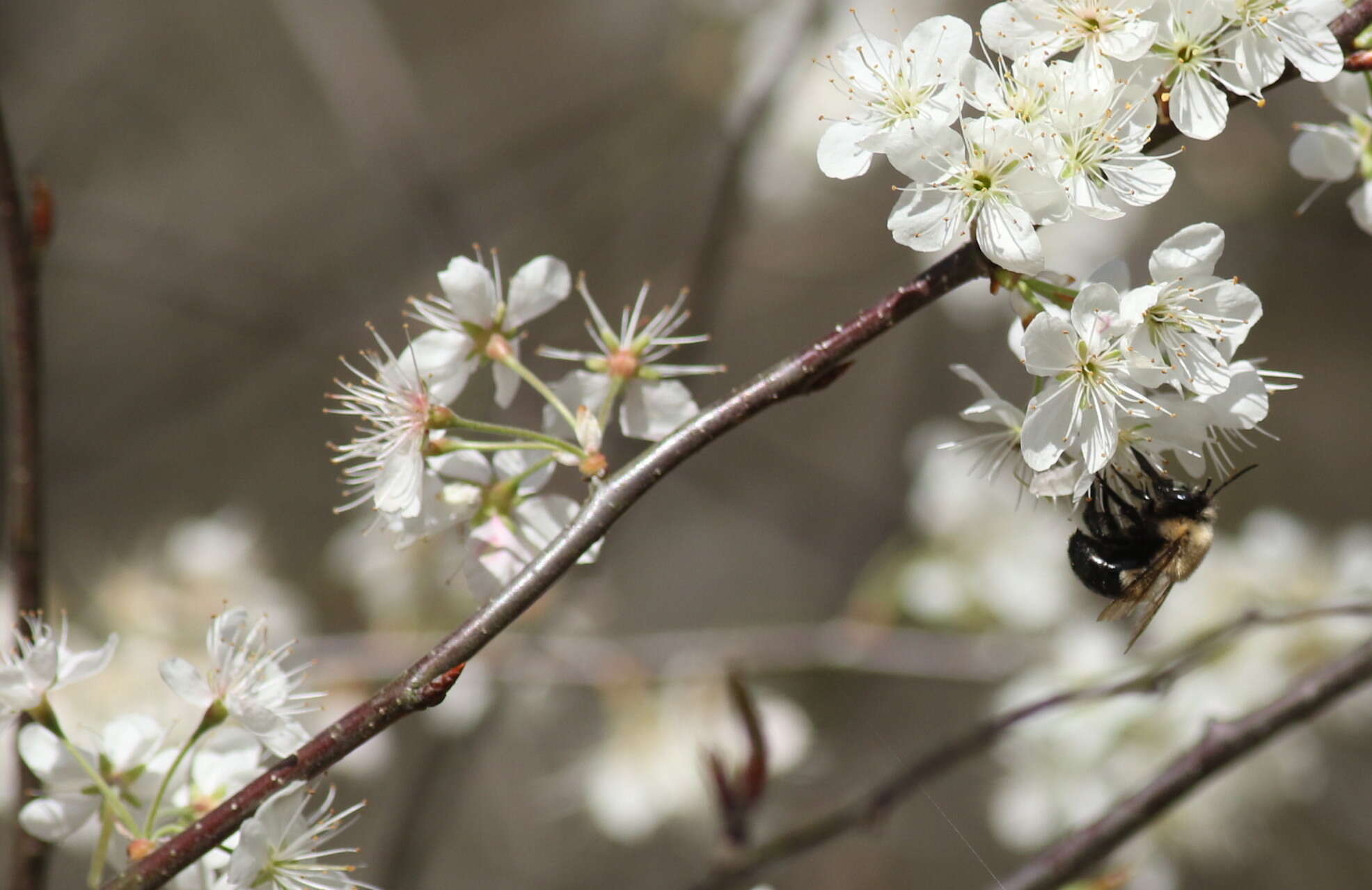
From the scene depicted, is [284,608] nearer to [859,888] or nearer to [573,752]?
[573,752]

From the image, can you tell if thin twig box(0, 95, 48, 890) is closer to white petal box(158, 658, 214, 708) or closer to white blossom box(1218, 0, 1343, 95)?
white petal box(158, 658, 214, 708)

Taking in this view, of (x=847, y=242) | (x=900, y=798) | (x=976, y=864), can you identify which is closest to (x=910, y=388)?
(x=847, y=242)

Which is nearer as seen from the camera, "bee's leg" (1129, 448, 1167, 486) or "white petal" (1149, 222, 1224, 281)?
"white petal" (1149, 222, 1224, 281)

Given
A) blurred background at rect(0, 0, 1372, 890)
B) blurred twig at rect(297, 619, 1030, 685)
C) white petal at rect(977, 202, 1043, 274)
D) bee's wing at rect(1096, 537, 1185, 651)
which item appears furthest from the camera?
blurred background at rect(0, 0, 1372, 890)

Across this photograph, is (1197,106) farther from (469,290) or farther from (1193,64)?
(469,290)

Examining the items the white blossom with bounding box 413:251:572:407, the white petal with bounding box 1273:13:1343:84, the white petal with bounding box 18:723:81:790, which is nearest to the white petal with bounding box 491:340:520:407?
the white blossom with bounding box 413:251:572:407

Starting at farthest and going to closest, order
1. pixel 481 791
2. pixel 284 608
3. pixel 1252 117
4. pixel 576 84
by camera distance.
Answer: pixel 576 84 → pixel 481 791 → pixel 1252 117 → pixel 284 608

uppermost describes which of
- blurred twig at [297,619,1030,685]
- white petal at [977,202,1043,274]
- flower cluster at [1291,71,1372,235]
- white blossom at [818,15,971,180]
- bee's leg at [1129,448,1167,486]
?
white blossom at [818,15,971,180]
